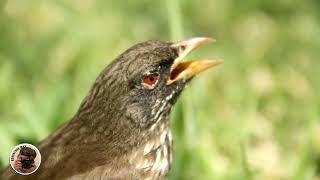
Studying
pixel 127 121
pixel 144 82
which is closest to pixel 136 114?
pixel 127 121

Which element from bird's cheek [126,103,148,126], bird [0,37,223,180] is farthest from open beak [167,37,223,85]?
bird's cheek [126,103,148,126]

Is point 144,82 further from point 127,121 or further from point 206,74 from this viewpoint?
point 206,74

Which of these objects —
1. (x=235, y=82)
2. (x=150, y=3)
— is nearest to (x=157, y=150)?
(x=235, y=82)

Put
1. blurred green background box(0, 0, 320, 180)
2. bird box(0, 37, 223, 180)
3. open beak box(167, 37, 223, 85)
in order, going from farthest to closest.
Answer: blurred green background box(0, 0, 320, 180)
open beak box(167, 37, 223, 85)
bird box(0, 37, 223, 180)

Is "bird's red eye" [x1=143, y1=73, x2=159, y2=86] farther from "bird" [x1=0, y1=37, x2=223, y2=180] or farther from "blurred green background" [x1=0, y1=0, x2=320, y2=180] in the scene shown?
"blurred green background" [x1=0, y1=0, x2=320, y2=180]

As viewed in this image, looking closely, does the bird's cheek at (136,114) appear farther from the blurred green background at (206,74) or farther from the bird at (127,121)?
the blurred green background at (206,74)

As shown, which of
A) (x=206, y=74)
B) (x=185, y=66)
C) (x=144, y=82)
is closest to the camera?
(x=144, y=82)

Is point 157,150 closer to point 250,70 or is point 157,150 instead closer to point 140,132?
point 140,132
